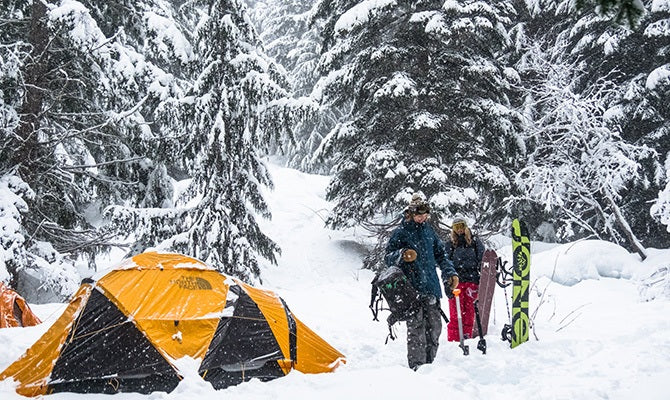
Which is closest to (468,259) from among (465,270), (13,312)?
(465,270)

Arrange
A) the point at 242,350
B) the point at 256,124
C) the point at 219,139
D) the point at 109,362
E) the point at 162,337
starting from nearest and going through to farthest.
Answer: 1. the point at 109,362
2. the point at 162,337
3. the point at 242,350
4. the point at 219,139
5. the point at 256,124

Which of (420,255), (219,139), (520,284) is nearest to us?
(420,255)

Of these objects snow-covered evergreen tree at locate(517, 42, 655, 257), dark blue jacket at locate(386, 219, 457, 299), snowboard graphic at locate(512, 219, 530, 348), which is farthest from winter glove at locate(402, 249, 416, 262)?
snow-covered evergreen tree at locate(517, 42, 655, 257)

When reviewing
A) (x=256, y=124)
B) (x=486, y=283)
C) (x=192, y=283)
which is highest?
(x=256, y=124)

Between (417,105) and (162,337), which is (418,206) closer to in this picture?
(162,337)

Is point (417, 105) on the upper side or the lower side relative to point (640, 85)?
lower

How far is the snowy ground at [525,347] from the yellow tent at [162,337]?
25cm

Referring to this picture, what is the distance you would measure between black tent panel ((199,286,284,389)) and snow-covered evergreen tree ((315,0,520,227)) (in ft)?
22.5

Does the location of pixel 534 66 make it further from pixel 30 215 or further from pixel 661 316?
pixel 30 215

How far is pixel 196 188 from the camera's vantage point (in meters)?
11.7

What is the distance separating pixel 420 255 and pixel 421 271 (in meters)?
0.21

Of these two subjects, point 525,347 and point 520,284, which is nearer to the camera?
point 525,347

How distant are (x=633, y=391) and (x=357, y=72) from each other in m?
11.0

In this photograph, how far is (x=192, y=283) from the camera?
6.30 meters
